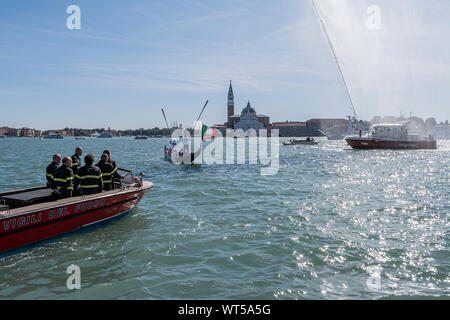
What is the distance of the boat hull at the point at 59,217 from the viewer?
26.8 feet

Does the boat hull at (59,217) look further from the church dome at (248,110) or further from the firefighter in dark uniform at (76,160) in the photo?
the church dome at (248,110)

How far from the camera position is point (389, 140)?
57250 mm

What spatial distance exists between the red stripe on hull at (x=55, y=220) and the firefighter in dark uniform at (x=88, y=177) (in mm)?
465

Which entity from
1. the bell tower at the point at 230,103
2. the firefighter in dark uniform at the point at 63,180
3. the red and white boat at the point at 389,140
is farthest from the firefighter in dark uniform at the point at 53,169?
the bell tower at the point at 230,103

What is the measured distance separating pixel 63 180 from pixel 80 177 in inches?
23.6

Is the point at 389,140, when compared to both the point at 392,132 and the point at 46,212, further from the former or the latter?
the point at 46,212

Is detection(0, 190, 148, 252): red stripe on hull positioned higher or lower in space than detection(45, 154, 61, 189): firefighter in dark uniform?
lower

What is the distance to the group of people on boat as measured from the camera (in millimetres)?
9852

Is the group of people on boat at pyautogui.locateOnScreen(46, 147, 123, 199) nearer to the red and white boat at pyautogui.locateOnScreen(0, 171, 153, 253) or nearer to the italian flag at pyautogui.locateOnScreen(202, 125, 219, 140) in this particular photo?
the red and white boat at pyautogui.locateOnScreen(0, 171, 153, 253)

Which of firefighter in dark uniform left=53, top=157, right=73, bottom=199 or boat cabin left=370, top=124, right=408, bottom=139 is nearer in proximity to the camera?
firefighter in dark uniform left=53, top=157, right=73, bottom=199

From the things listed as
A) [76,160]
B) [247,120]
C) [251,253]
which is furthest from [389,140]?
[247,120]

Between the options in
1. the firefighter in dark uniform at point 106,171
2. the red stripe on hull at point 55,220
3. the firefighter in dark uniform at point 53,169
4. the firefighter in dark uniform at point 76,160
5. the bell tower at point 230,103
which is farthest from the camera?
the bell tower at point 230,103

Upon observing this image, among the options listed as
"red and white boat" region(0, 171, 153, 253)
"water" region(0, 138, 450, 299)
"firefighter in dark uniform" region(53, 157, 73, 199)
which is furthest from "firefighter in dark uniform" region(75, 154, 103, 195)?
"water" region(0, 138, 450, 299)
